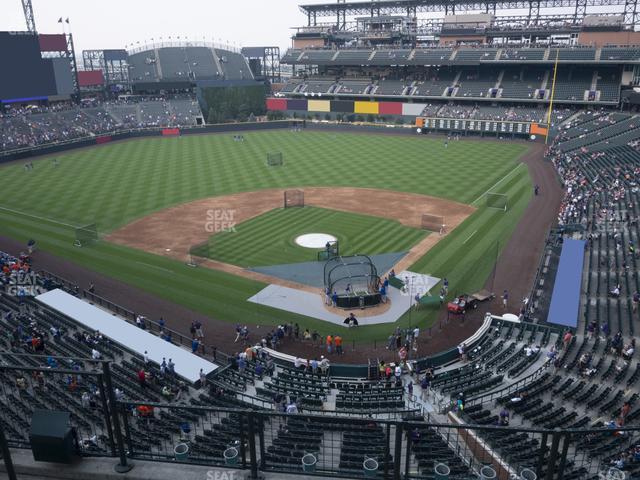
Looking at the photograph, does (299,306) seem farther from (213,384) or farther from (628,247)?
(628,247)

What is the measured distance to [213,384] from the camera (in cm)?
2208

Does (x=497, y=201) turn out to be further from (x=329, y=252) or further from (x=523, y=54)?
(x=523, y=54)

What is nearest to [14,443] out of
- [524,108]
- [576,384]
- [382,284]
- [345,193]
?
[576,384]

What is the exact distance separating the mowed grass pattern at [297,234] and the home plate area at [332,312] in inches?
186

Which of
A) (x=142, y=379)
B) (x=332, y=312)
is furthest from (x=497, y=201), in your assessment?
(x=142, y=379)

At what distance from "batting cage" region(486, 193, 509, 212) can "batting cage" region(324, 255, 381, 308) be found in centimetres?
1971

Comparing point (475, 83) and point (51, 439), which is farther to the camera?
point (475, 83)

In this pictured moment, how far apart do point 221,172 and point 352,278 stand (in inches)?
1411

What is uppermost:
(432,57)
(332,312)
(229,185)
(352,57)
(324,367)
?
(352,57)

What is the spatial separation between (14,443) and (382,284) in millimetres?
26043

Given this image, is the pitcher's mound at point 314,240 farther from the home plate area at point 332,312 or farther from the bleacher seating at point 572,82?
the bleacher seating at point 572,82

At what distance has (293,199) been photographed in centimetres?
5178

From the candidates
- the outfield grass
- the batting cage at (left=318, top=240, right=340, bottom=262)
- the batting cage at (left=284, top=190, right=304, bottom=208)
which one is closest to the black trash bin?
the outfield grass

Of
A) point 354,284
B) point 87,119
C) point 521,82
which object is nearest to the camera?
point 354,284
